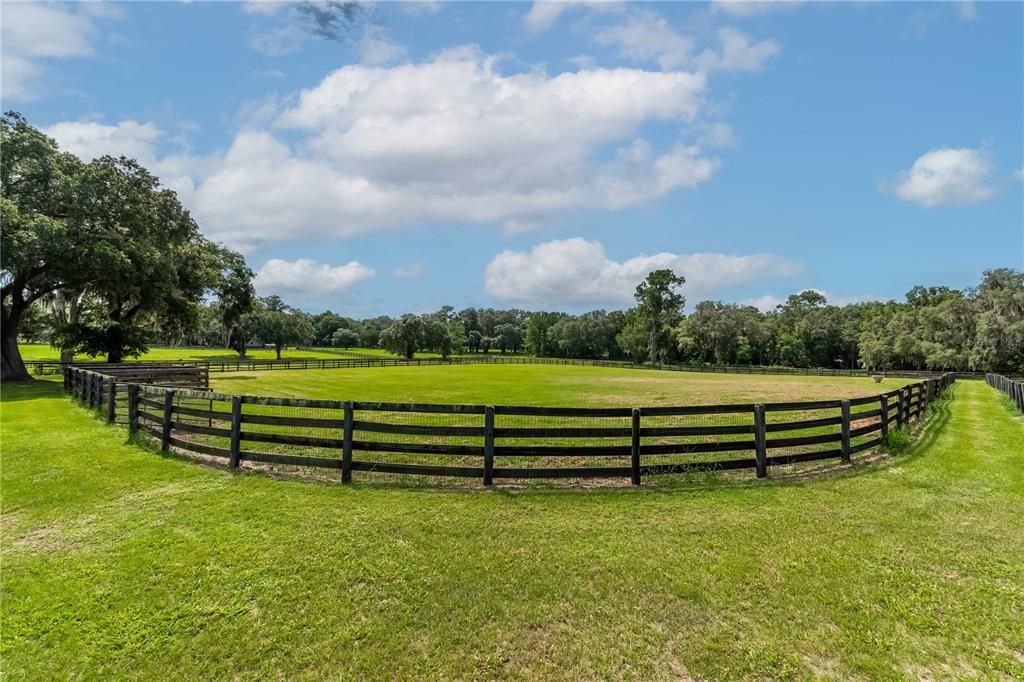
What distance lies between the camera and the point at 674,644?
12.0 ft

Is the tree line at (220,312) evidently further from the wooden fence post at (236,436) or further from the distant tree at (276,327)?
the wooden fence post at (236,436)

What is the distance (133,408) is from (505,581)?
392 inches

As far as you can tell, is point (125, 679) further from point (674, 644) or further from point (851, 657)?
point (851, 657)

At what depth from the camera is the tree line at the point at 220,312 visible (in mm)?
22406

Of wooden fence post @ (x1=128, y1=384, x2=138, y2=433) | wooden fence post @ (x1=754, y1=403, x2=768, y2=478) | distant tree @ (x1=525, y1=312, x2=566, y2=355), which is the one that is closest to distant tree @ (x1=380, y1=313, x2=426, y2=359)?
distant tree @ (x1=525, y1=312, x2=566, y2=355)

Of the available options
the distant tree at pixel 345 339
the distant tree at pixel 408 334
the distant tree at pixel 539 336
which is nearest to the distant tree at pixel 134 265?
the distant tree at pixel 408 334

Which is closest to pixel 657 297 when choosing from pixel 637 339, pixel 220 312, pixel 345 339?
pixel 637 339

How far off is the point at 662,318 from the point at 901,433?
254 feet

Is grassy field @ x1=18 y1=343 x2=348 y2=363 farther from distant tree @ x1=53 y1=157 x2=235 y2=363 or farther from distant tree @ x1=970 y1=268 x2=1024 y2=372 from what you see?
distant tree @ x1=970 y1=268 x2=1024 y2=372

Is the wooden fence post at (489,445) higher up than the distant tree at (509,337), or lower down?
lower down

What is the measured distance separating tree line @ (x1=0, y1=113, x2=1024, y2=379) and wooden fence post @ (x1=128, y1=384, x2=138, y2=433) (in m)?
15.3

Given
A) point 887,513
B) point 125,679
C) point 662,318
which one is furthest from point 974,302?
point 125,679

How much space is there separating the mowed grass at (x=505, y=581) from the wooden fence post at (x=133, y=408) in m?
3.13

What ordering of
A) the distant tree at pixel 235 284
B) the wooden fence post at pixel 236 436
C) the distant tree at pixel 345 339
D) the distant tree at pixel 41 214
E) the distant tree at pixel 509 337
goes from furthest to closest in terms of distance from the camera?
the distant tree at pixel 509 337 → the distant tree at pixel 345 339 → the distant tree at pixel 235 284 → the distant tree at pixel 41 214 → the wooden fence post at pixel 236 436
